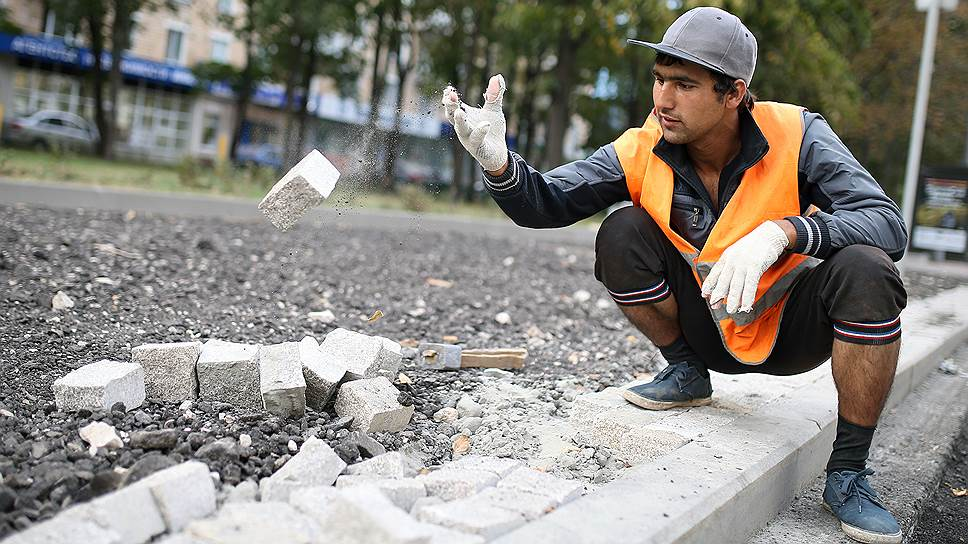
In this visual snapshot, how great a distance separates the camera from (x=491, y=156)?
109 inches

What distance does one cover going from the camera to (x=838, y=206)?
107 inches

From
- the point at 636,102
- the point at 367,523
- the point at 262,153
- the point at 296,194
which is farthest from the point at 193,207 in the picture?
the point at 262,153

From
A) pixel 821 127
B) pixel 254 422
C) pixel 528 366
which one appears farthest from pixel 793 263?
pixel 254 422

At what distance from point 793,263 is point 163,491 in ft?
6.78

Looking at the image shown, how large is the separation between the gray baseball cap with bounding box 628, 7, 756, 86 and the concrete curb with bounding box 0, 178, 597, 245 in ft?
13.1

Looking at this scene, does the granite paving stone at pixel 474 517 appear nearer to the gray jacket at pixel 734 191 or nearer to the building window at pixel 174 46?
the gray jacket at pixel 734 191

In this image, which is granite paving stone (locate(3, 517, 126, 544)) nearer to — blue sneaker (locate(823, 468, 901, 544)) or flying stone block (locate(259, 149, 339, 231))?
flying stone block (locate(259, 149, 339, 231))

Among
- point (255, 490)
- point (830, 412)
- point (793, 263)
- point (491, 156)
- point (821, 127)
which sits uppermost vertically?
point (821, 127)

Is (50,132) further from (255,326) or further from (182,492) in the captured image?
(182,492)

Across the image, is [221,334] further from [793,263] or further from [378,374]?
[793,263]

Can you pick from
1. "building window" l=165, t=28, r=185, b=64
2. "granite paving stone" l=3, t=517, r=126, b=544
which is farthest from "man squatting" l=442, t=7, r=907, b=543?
"building window" l=165, t=28, r=185, b=64

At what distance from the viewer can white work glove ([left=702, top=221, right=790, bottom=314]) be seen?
2.56 metres

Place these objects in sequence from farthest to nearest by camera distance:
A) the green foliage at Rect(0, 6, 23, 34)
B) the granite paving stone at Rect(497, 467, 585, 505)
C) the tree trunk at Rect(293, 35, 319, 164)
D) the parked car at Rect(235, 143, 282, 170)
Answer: the parked car at Rect(235, 143, 282, 170), the green foliage at Rect(0, 6, 23, 34), the tree trunk at Rect(293, 35, 319, 164), the granite paving stone at Rect(497, 467, 585, 505)

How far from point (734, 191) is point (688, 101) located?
0.35 m
